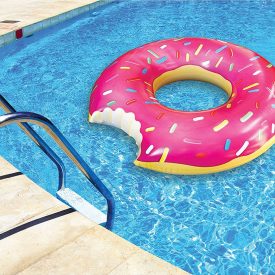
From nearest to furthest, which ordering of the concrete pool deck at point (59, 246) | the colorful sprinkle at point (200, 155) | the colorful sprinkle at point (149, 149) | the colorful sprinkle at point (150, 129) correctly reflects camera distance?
the concrete pool deck at point (59, 246), the colorful sprinkle at point (200, 155), the colorful sprinkle at point (149, 149), the colorful sprinkle at point (150, 129)

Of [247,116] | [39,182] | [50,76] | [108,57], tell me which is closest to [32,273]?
[39,182]

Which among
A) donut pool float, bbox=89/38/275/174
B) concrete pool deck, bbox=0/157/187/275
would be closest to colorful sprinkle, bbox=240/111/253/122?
donut pool float, bbox=89/38/275/174

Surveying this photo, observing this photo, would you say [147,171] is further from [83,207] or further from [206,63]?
[206,63]

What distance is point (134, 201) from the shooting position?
11.8ft

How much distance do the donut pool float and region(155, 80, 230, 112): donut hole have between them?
0.15m

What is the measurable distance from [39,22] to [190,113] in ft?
16.9

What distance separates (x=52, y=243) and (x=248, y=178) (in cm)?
223

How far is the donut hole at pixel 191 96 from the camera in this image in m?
5.08

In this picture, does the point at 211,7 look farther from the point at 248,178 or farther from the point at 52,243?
the point at 52,243

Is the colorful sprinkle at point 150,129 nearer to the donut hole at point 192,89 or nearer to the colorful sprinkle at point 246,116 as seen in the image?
the colorful sprinkle at point 246,116

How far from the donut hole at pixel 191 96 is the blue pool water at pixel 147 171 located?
13 millimetres

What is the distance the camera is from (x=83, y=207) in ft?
8.39

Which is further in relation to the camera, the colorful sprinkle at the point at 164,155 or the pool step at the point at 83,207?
the colorful sprinkle at the point at 164,155

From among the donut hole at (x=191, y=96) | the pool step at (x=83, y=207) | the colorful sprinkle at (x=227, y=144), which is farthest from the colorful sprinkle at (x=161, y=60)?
the pool step at (x=83, y=207)
